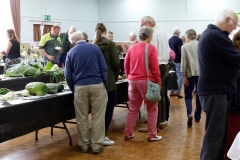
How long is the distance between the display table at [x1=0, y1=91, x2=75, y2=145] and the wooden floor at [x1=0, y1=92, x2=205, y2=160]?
0.43 metres

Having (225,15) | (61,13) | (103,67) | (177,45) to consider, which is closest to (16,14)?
(61,13)

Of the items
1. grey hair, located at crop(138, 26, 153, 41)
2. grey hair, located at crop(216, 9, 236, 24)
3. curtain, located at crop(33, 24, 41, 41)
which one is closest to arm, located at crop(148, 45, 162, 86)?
grey hair, located at crop(138, 26, 153, 41)

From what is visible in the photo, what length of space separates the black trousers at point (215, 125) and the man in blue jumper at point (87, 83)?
1.18 meters

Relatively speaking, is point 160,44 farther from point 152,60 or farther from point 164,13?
point 164,13

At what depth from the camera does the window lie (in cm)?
998

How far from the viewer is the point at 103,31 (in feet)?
12.7

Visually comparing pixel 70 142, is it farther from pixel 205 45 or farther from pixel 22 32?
pixel 22 32

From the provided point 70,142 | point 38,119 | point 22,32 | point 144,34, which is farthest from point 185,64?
point 22,32

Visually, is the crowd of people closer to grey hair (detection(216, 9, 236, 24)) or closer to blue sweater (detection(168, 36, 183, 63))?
grey hair (detection(216, 9, 236, 24))

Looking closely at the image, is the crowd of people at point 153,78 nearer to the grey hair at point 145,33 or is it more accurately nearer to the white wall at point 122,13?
the grey hair at point 145,33

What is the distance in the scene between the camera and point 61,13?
11.9m

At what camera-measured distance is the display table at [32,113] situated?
2.94 metres

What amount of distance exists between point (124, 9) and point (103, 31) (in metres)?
9.69

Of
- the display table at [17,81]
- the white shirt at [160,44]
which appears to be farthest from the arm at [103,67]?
the display table at [17,81]
